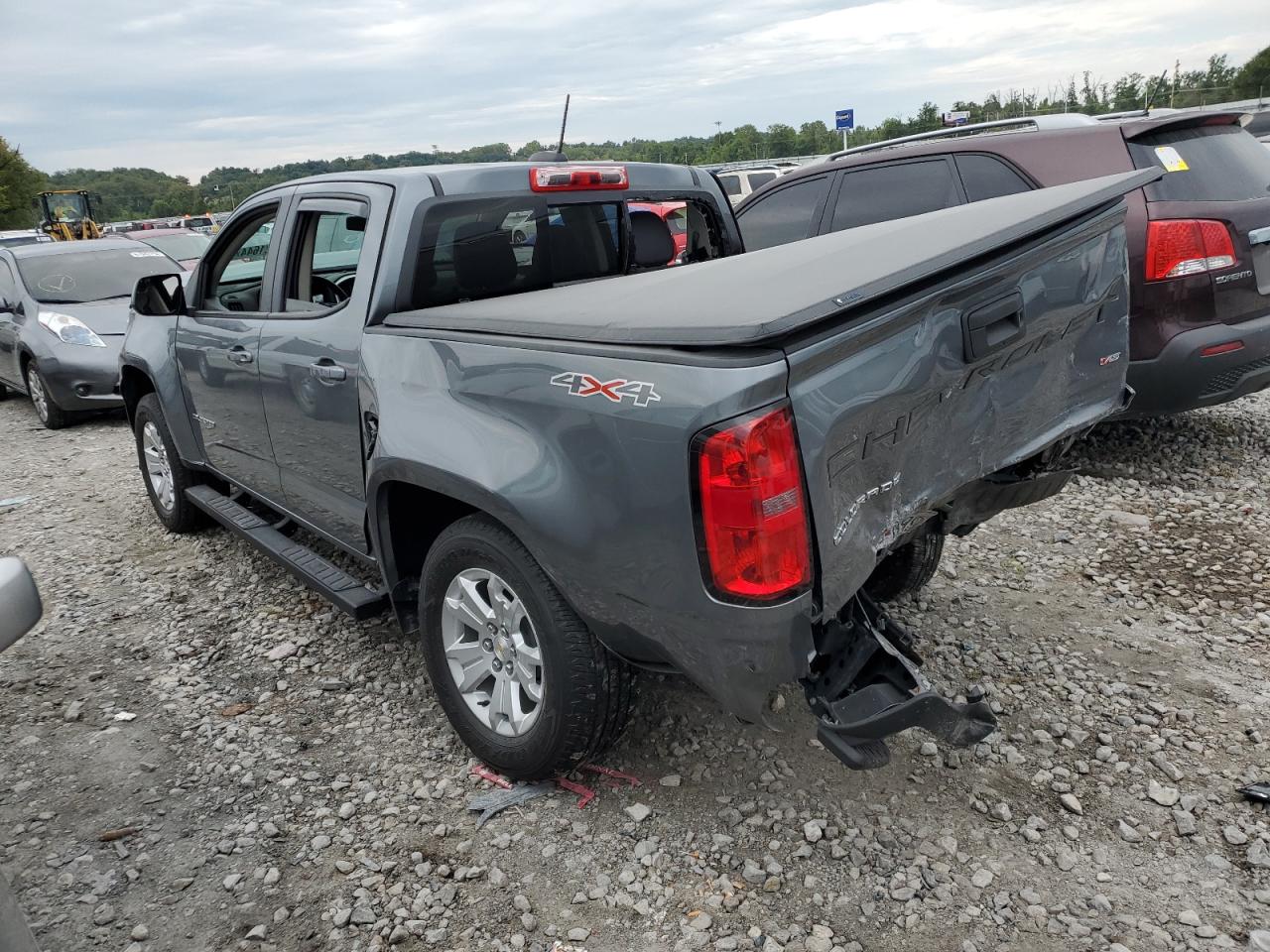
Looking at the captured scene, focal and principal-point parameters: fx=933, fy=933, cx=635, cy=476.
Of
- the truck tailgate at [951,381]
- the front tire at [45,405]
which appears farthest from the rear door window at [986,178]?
the front tire at [45,405]

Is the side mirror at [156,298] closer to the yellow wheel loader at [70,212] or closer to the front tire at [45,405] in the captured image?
the front tire at [45,405]

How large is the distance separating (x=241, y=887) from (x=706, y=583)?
64.6 inches

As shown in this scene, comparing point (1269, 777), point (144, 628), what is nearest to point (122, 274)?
point (144, 628)

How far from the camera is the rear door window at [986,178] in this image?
17.6 ft

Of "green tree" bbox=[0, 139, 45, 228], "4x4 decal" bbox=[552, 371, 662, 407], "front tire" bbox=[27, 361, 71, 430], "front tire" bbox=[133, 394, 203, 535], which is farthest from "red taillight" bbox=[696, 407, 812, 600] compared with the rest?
"green tree" bbox=[0, 139, 45, 228]

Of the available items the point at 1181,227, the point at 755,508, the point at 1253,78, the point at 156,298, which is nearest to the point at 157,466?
the point at 156,298

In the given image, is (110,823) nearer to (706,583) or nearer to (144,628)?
(144,628)

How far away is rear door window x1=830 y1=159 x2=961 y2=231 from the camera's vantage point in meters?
5.71

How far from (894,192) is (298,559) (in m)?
4.27

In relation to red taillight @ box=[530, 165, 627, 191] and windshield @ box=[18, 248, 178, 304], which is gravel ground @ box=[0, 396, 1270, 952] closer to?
red taillight @ box=[530, 165, 627, 191]

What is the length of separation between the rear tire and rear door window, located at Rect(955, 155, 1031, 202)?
2.62m

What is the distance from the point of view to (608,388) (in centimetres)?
222

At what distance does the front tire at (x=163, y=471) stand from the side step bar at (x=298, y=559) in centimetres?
17

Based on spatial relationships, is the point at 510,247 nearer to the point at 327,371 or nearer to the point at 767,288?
the point at 327,371
